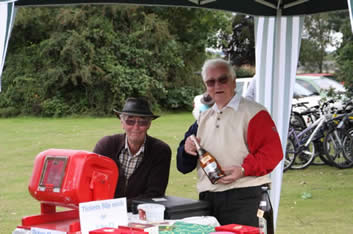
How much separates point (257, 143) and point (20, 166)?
7342 millimetres

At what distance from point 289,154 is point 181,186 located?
78.5 inches

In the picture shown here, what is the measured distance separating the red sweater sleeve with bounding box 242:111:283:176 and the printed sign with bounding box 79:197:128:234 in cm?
91

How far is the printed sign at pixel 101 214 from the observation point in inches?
105

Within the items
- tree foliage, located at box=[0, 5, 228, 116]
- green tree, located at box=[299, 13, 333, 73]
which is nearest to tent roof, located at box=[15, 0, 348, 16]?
tree foliage, located at box=[0, 5, 228, 116]

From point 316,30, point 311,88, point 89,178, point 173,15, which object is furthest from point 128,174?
point 316,30

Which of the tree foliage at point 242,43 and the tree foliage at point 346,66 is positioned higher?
the tree foliage at point 242,43

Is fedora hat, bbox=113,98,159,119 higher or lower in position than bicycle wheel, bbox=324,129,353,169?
higher

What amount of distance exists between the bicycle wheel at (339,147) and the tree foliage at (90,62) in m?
11.6

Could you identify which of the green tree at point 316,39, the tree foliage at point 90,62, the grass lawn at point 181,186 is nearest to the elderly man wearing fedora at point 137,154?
the grass lawn at point 181,186

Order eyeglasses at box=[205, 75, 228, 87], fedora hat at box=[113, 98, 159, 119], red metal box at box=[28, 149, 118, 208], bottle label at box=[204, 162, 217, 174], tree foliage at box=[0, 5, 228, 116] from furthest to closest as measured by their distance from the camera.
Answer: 1. tree foliage at box=[0, 5, 228, 116]
2. fedora hat at box=[113, 98, 159, 119]
3. eyeglasses at box=[205, 75, 228, 87]
4. bottle label at box=[204, 162, 217, 174]
5. red metal box at box=[28, 149, 118, 208]

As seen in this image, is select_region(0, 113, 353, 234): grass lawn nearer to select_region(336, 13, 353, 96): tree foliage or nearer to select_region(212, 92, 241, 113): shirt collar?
select_region(336, 13, 353, 96): tree foliage

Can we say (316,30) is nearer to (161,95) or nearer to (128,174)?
(161,95)

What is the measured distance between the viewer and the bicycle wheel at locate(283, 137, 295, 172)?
30.2 ft

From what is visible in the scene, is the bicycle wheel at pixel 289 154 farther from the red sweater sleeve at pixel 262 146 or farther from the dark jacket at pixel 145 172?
the red sweater sleeve at pixel 262 146
